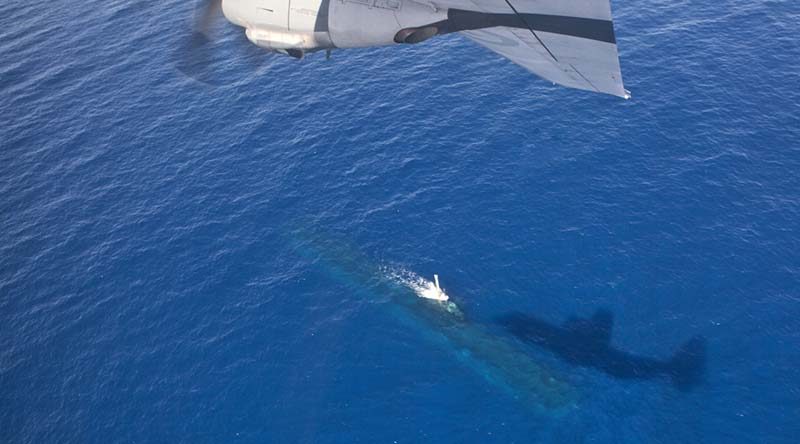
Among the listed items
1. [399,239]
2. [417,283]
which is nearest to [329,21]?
[417,283]

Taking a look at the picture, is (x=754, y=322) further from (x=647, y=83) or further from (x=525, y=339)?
(x=647, y=83)

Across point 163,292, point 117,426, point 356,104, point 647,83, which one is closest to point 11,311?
point 163,292

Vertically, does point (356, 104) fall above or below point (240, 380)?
→ above

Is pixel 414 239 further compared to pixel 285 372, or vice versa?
pixel 414 239

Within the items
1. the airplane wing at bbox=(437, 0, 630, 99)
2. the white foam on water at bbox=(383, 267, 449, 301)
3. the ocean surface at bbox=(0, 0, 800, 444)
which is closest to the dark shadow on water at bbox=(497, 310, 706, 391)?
the ocean surface at bbox=(0, 0, 800, 444)

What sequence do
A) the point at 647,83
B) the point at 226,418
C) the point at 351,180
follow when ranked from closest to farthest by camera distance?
the point at 226,418
the point at 351,180
the point at 647,83

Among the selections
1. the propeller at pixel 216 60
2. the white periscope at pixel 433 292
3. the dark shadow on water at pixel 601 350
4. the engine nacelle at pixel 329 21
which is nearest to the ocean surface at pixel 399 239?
the dark shadow on water at pixel 601 350
